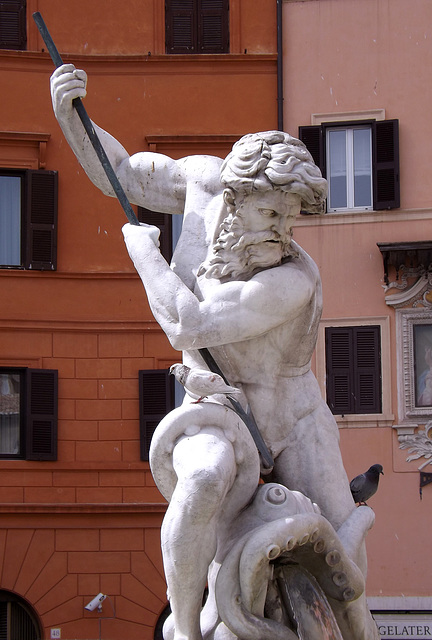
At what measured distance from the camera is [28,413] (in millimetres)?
24062

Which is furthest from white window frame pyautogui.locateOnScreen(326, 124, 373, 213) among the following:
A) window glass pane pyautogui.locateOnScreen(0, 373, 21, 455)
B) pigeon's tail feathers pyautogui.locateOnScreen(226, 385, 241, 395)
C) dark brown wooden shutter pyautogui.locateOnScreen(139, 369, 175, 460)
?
pigeon's tail feathers pyautogui.locateOnScreen(226, 385, 241, 395)

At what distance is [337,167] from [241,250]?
61.7 ft

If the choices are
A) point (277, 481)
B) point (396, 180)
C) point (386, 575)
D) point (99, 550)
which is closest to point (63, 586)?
point (99, 550)

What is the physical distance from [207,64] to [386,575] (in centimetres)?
837

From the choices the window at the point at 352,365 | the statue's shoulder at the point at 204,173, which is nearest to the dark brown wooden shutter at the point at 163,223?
the window at the point at 352,365

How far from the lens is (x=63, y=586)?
23516 mm

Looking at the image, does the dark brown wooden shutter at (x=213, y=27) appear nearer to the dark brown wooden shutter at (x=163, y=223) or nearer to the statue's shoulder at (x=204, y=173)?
Answer: the dark brown wooden shutter at (x=163, y=223)

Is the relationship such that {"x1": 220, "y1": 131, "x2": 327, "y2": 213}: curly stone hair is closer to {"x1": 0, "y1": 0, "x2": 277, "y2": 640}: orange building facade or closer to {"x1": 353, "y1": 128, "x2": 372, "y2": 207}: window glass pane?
{"x1": 0, "y1": 0, "x2": 277, "y2": 640}: orange building facade

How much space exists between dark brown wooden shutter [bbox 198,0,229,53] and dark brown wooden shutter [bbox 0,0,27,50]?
9.06 ft

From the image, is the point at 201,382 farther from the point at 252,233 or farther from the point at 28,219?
the point at 28,219

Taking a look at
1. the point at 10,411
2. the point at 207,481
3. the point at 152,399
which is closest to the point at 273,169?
the point at 207,481

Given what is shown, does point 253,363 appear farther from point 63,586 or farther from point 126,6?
point 126,6

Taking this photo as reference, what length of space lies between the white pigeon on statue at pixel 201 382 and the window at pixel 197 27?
20003mm

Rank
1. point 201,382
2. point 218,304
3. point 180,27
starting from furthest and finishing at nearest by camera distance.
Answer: point 180,27 < point 218,304 < point 201,382
